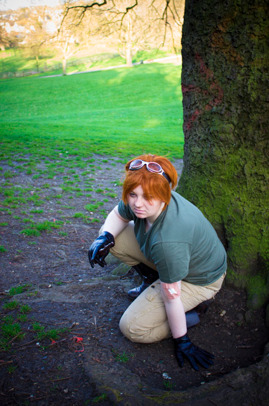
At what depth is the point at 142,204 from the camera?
215 centimetres

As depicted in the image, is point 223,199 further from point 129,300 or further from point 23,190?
point 23,190

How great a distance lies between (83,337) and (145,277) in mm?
776

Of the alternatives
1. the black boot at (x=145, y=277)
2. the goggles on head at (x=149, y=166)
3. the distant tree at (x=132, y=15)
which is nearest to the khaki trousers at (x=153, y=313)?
the black boot at (x=145, y=277)

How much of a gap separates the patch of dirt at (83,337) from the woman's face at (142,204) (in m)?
1.10

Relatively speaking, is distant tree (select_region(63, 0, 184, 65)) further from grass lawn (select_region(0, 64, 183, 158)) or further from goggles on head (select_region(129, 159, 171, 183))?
goggles on head (select_region(129, 159, 171, 183))

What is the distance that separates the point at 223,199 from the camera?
292cm

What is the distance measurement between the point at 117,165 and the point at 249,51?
576 centimetres

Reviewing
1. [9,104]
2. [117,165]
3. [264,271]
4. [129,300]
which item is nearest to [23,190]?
[117,165]

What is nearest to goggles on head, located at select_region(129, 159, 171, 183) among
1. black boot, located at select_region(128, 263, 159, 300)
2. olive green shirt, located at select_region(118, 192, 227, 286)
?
olive green shirt, located at select_region(118, 192, 227, 286)

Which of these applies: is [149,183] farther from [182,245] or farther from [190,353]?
[190,353]

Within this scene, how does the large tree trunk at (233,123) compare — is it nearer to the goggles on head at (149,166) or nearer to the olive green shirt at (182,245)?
the olive green shirt at (182,245)

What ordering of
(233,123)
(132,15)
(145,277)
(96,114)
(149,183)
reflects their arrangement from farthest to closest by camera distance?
(96,114)
(132,15)
(145,277)
(233,123)
(149,183)

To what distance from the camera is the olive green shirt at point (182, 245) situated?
2.11 meters

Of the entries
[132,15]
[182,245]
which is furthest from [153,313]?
[132,15]
